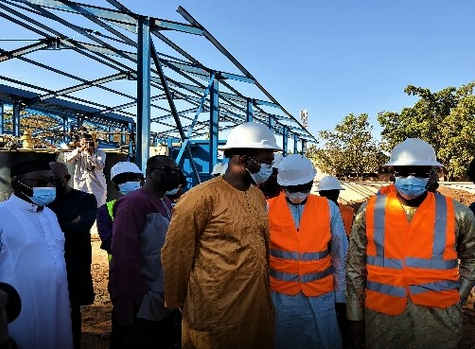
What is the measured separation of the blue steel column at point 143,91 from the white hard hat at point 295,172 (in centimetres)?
363

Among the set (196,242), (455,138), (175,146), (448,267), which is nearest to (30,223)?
(196,242)

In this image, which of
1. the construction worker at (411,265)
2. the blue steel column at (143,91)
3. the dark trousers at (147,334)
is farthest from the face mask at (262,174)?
A: the blue steel column at (143,91)

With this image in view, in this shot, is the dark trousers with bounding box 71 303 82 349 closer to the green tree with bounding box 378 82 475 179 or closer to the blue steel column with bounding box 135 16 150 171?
the blue steel column with bounding box 135 16 150 171

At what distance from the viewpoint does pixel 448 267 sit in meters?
2.30

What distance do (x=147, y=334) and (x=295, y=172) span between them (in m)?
1.67

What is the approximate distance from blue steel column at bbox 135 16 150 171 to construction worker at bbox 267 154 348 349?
12.8 ft

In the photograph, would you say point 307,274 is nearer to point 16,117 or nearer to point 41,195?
point 41,195

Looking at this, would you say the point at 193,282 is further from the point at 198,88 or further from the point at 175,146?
the point at 175,146

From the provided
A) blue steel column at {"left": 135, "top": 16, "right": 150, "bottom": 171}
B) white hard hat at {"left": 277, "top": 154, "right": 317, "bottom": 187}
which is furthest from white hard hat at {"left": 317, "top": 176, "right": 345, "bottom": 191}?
blue steel column at {"left": 135, "top": 16, "right": 150, "bottom": 171}

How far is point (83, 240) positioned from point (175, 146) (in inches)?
499

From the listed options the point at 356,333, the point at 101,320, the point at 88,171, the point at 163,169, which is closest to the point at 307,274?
the point at 356,333

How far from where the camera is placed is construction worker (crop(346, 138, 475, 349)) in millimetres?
2277

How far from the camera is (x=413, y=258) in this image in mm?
2324

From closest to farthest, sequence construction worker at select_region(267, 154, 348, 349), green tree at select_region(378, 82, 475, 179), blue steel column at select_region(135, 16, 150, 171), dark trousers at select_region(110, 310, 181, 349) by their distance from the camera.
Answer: dark trousers at select_region(110, 310, 181, 349) < construction worker at select_region(267, 154, 348, 349) < blue steel column at select_region(135, 16, 150, 171) < green tree at select_region(378, 82, 475, 179)
